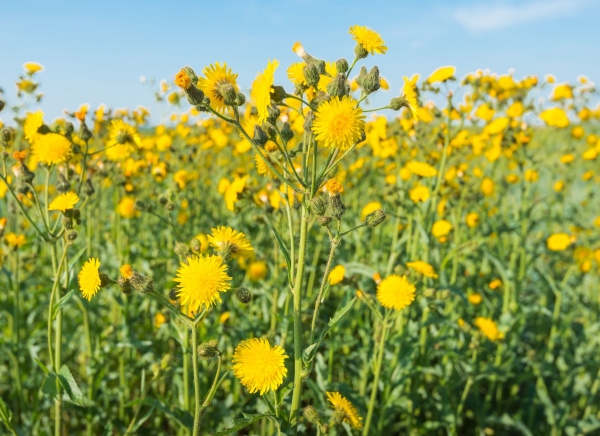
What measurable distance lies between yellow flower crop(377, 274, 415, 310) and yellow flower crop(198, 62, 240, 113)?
1264 mm

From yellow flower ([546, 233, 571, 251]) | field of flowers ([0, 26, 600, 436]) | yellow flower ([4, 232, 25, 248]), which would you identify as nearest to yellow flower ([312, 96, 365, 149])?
field of flowers ([0, 26, 600, 436])

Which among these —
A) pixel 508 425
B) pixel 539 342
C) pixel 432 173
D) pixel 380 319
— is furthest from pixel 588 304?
pixel 380 319

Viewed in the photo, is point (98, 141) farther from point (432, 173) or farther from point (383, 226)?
point (432, 173)

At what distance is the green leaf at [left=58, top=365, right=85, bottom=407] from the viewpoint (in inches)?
75.0

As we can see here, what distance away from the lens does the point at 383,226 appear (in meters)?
5.16

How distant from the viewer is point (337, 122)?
151 centimetres

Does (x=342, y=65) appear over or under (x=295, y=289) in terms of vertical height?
over

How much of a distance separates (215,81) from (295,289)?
31.1 inches

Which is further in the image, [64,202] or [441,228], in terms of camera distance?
[441,228]

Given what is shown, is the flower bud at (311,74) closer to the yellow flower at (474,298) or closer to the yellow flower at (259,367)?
the yellow flower at (259,367)

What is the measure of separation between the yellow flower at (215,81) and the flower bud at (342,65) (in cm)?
37

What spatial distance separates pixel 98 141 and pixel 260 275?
9.68 feet

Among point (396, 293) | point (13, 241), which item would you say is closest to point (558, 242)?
point (396, 293)

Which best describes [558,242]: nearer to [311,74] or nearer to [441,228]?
[441,228]
